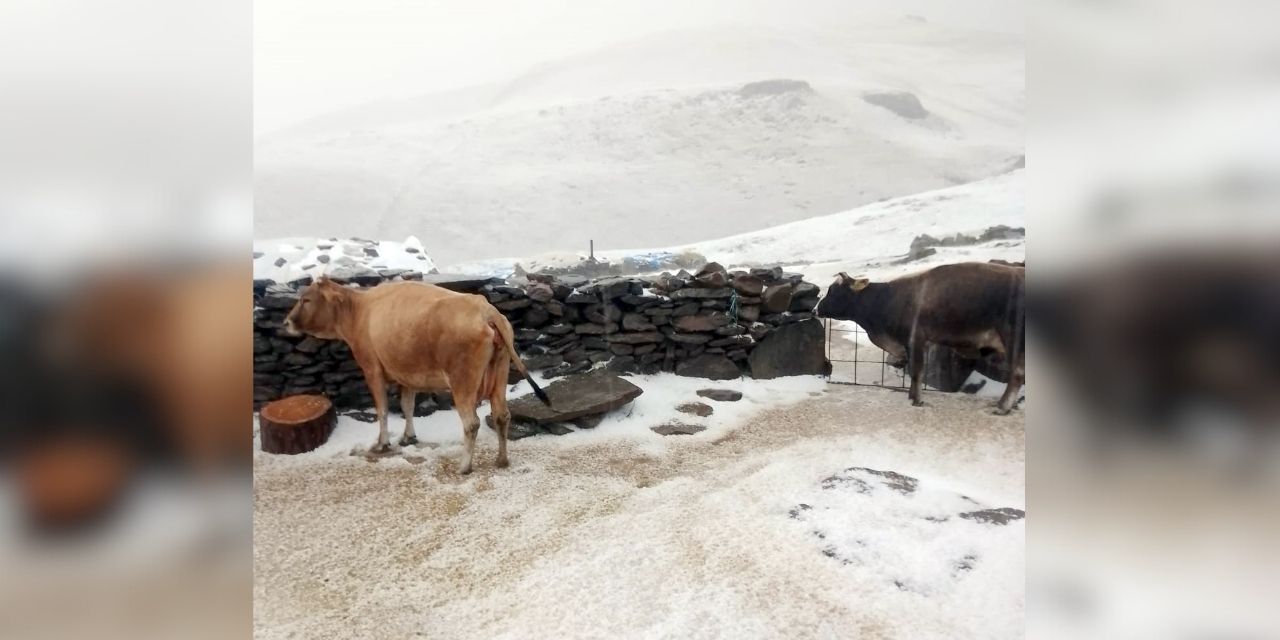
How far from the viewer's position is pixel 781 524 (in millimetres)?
1780

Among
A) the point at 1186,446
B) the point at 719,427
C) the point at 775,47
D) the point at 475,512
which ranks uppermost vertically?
the point at 775,47

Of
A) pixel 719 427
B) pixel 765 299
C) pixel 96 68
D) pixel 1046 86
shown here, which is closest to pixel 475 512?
pixel 719 427

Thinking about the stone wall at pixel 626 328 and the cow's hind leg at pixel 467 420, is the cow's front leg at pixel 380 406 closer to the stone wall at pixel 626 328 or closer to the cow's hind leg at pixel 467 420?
the stone wall at pixel 626 328

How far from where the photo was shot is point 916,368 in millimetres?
2252

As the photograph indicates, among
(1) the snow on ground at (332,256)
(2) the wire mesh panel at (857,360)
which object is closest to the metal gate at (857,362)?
(2) the wire mesh panel at (857,360)

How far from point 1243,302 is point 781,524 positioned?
51.7 inches

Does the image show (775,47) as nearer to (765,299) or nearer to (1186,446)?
(765,299)

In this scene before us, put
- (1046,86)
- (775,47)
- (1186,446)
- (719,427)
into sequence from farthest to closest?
(719,427) < (775,47) < (1046,86) < (1186,446)

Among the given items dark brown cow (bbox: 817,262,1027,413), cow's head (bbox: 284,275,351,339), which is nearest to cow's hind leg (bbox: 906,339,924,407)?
dark brown cow (bbox: 817,262,1027,413)

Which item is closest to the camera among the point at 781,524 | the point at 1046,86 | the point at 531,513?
the point at 1046,86

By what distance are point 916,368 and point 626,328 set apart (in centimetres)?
121

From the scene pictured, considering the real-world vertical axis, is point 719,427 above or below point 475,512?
above

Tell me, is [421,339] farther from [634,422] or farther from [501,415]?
[634,422]

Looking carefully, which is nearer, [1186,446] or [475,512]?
[1186,446]
